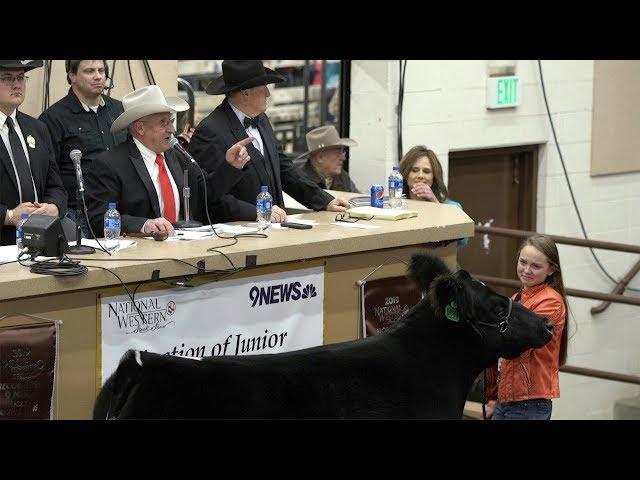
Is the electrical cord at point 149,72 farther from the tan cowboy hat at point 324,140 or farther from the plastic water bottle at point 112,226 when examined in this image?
the plastic water bottle at point 112,226

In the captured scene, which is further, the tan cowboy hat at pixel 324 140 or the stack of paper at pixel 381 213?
the tan cowboy hat at pixel 324 140

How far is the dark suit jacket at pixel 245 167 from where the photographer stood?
22.5 feet

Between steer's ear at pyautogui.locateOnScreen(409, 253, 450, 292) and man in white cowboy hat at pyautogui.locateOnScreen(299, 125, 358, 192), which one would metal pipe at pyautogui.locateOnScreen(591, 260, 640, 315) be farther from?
steer's ear at pyautogui.locateOnScreen(409, 253, 450, 292)

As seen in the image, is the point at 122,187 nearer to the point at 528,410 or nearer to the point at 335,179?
the point at 528,410

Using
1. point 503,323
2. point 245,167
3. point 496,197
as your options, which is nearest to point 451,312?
point 503,323

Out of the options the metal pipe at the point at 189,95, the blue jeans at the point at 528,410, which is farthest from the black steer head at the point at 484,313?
the metal pipe at the point at 189,95

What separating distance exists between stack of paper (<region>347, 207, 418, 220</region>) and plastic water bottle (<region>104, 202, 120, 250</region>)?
1.56 metres

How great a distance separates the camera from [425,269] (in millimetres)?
5641

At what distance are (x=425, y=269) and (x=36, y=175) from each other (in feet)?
7.08

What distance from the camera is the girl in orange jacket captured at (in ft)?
18.8

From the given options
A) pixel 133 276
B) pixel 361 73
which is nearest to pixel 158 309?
pixel 133 276

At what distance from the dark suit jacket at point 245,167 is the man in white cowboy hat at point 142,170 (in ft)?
0.92
